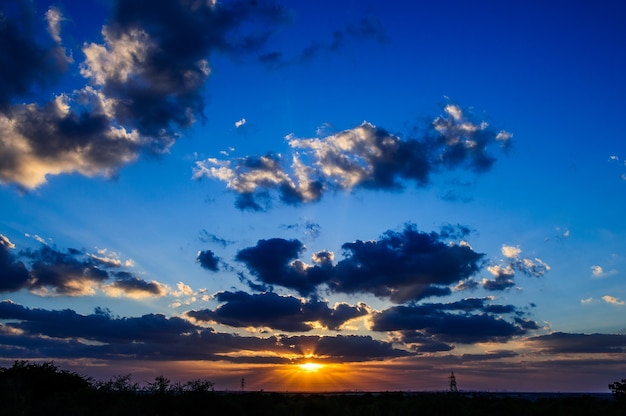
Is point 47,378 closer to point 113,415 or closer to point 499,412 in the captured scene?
point 113,415

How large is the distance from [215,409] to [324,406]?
55.3 feet

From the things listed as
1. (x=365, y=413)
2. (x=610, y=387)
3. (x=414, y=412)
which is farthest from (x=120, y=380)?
(x=610, y=387)

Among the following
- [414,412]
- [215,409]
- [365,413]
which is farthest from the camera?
[365,413]

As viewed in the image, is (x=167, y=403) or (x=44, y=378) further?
(x=44, y=378)

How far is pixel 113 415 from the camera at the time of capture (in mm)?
36719

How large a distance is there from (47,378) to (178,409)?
83.3ft

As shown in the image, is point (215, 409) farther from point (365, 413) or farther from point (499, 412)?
point (499, 412)

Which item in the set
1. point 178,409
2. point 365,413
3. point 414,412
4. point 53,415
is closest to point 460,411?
point 414,412

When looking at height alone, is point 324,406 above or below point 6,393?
below

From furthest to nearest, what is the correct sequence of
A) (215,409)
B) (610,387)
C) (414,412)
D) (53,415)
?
(610,387) < (414,412) < (215,409) < (53,415)

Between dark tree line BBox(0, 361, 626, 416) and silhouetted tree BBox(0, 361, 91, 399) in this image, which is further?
silhouetted tree BBox(0, 361, 91, 399)

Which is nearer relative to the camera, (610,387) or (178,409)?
(178,409)

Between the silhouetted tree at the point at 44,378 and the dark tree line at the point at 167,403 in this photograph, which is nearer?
the dark tree line at the point at 167,403

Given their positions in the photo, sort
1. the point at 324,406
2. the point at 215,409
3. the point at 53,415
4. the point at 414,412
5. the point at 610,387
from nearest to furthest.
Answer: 1. the point at 53,415
2. the point at 215,409
3. the point at 414,412
4. the point at 324,406
5. the point at 610,387
